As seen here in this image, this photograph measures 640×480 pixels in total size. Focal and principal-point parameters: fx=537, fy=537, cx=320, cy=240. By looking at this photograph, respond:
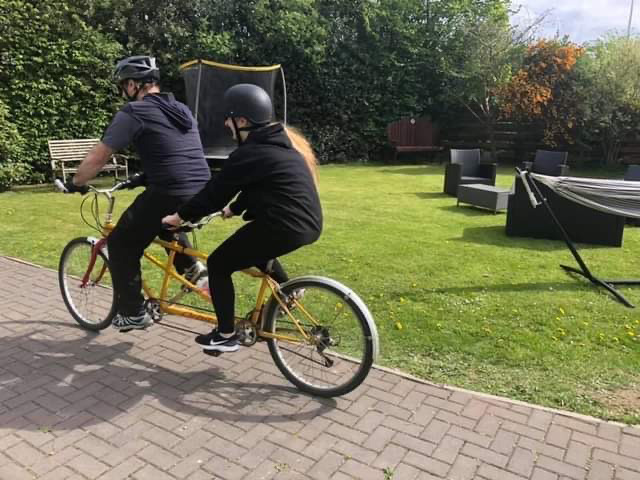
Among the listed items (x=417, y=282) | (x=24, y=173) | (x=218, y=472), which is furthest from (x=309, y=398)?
(x=24, y=173)

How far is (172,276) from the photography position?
11.9 feet

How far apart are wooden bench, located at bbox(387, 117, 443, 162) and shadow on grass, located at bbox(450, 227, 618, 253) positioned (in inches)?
410

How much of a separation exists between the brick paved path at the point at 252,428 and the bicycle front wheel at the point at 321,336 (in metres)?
0.12

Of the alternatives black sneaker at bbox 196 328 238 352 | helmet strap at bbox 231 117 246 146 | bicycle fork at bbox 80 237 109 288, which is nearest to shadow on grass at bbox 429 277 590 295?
black sneaker at bbox 196 328 238 352

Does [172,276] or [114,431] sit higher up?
[172,276]

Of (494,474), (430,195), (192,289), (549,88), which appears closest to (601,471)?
(494,474)

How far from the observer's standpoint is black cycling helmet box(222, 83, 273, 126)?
2855 mm

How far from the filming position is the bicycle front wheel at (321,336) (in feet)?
9.87

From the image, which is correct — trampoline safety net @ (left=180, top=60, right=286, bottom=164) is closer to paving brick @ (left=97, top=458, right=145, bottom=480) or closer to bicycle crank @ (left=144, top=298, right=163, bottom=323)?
bicycle crank @ (left=144, top=298, right=163, bottom=323)

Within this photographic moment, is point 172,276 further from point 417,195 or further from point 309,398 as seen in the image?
point 417,195

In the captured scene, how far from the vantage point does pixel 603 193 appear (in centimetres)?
532

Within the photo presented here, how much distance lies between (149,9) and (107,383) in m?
13.0

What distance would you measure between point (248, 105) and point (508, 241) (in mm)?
5048

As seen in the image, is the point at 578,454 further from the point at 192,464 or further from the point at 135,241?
the point at 135,241
